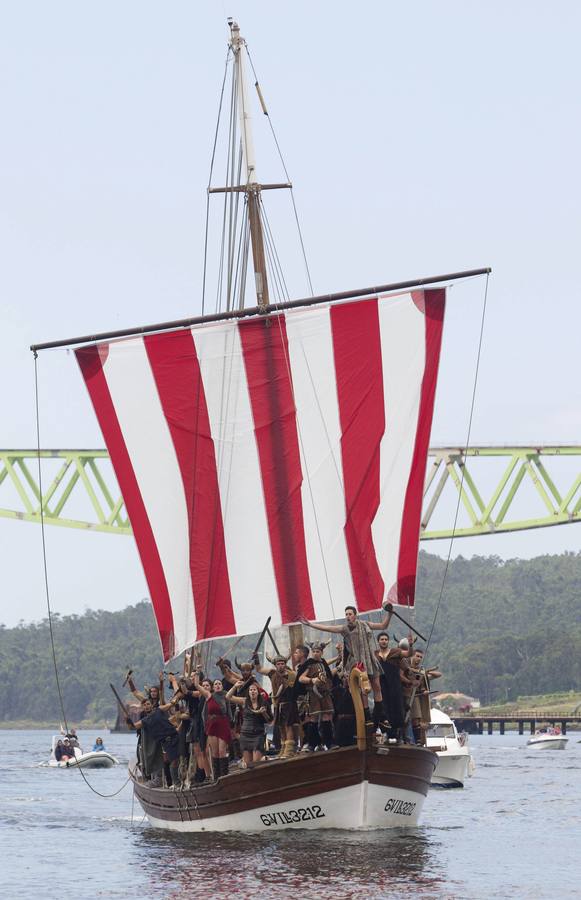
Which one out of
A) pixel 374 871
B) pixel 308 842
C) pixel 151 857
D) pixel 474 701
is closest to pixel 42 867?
pixel 151 857

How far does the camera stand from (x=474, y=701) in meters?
162

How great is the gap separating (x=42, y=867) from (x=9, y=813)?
42.1 feet

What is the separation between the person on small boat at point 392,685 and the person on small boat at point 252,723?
1.68 m

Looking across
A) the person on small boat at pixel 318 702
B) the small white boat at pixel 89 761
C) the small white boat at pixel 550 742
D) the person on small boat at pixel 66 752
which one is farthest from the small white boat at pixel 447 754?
the small white boat at pixel 550 742

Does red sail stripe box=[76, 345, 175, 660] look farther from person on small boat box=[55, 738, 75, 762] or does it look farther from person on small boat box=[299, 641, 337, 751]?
person on small boat box=[55, 738, 75, 762]

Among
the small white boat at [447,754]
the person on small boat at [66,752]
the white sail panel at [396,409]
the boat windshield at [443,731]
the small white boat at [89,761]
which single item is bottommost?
the small white boat at [447,754]

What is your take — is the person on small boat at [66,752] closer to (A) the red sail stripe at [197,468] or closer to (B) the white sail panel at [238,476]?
(A) the red sail stripe at [197,468]

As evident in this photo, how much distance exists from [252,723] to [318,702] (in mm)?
1157

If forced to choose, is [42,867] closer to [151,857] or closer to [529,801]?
[151,857]

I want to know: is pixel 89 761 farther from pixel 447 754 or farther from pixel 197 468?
pixel 197 468

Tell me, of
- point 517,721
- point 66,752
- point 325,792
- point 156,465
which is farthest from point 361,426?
point 517,721

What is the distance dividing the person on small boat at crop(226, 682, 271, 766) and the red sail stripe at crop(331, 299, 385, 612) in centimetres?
437

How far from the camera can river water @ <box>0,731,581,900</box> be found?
2152 centimetres

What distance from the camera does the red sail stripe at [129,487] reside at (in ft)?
102
